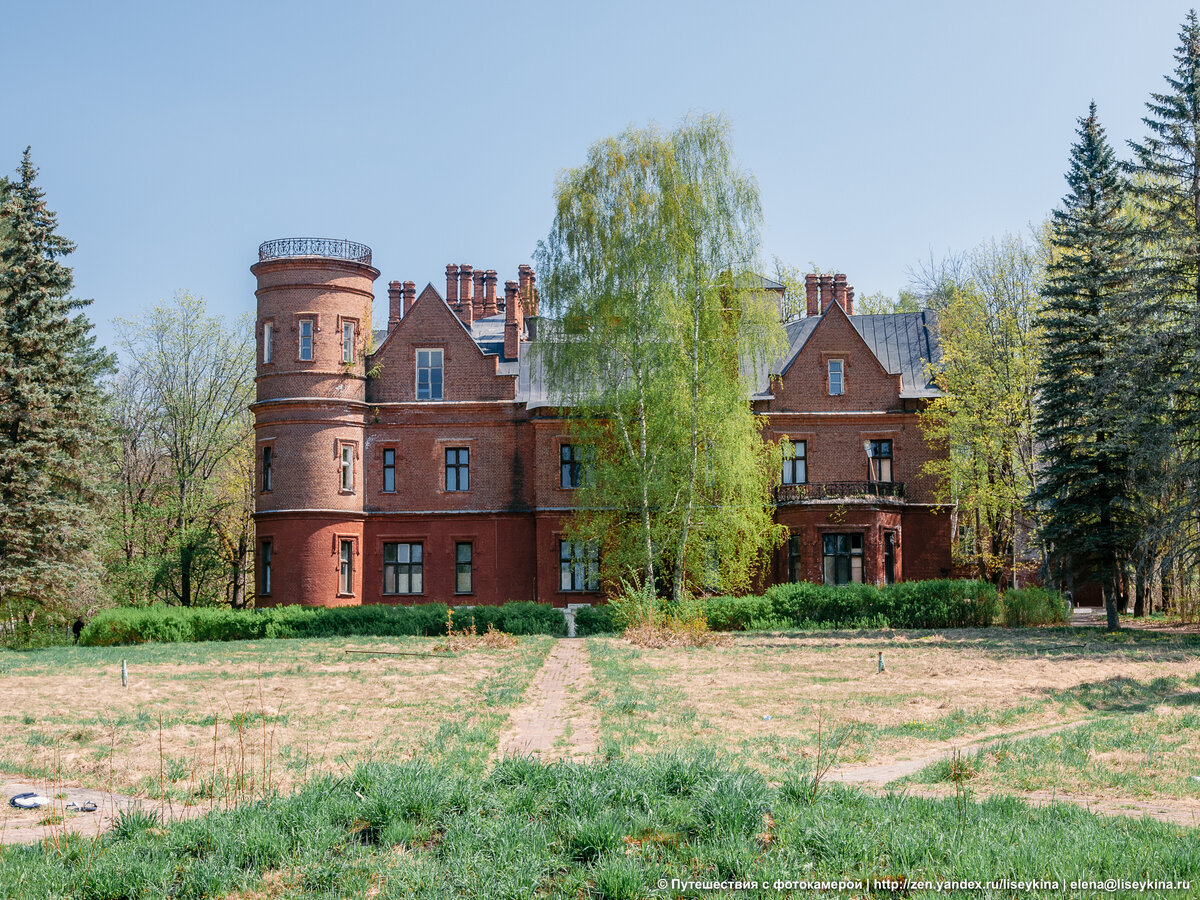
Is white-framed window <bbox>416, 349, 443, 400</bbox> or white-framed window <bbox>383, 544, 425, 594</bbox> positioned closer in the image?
white-framed window <bbox>383, 544, 425, 594</bbox>

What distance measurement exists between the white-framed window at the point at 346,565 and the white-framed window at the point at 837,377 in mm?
18181

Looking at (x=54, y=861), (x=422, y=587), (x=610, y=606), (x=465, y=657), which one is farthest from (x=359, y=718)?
(x=422, y=587)

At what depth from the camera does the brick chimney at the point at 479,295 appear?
42.7 meters

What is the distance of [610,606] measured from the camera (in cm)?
2988

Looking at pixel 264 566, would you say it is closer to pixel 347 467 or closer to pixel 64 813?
pixel 347 467

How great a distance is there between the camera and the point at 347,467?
36.8 meters

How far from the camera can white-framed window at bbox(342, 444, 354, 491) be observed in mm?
36719

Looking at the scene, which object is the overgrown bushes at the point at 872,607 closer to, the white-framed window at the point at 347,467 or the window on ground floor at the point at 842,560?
the window on ground floor at the point at 842,560

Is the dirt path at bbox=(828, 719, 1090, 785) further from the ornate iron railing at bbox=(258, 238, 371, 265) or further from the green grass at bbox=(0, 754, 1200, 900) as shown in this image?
the ornate iron railing at bbox=(258, 238, 371, 265)

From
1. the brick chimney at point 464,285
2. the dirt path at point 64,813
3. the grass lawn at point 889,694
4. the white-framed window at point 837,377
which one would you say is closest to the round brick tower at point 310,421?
the brick chimney at point 464,285

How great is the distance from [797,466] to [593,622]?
11.3 metres

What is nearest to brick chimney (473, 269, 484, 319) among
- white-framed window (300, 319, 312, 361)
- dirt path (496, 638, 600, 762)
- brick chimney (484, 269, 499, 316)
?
brick chimney (484, 269, 499, 316)

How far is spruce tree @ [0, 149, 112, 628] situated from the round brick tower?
6015 mm

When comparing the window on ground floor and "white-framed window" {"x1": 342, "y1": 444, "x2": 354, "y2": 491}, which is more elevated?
"white-framed window" {"x1": 342, "y1": 444, "x2": 354, "y2": 491}
